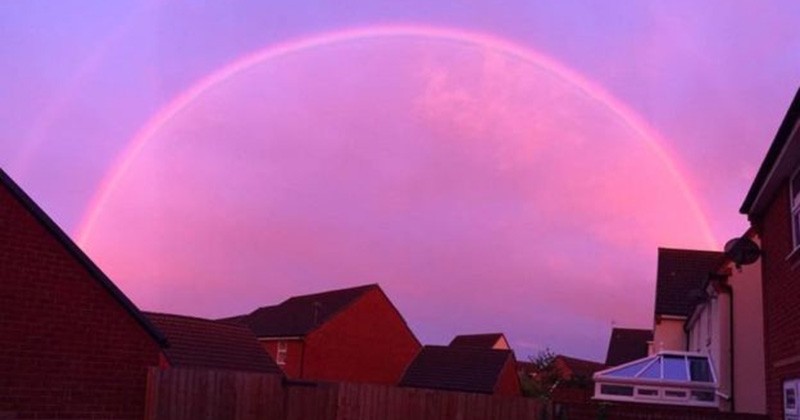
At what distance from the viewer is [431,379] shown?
42.4m

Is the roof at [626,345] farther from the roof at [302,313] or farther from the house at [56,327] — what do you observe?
the house at [56,327]

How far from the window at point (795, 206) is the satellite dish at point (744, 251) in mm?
2675

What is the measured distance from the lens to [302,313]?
5244 cm

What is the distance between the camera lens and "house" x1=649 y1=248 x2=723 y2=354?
28000mm

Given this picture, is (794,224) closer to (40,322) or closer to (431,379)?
(40,322)

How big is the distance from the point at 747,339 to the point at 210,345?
53.9 ft

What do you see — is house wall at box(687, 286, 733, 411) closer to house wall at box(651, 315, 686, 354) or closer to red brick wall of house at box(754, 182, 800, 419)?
red brick wall of house at box(754, 182, 800, 419)

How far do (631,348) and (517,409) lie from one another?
1485 inches

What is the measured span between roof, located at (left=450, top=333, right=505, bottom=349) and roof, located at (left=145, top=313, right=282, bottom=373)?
147 feet

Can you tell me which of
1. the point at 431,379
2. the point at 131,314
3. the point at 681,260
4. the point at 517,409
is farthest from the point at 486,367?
the point at 131,314

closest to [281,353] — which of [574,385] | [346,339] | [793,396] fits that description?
[346,339]

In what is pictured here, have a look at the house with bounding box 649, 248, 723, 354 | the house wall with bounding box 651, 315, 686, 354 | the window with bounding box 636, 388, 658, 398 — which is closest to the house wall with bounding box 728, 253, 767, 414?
the window with bounding box 636, 388, 658, 398

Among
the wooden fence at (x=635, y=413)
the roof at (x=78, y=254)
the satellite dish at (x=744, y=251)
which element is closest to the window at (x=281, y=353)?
the wooden fence at (x=635, y=413)

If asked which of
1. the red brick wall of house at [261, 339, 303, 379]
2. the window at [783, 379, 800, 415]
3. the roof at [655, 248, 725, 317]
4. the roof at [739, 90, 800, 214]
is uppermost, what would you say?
the roof at [655, 248, 725, 317]
